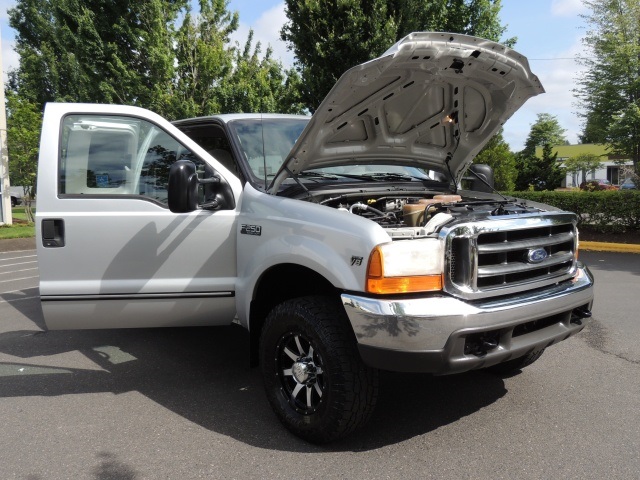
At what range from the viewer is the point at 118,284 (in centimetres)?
374

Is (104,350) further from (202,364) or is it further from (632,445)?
(632,445)

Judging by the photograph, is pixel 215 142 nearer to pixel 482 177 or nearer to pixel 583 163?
pixel 482 177

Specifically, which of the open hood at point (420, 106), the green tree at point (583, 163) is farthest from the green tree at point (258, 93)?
the green tree at point (583, 163)

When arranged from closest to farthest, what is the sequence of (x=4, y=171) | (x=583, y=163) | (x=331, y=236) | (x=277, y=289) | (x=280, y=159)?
(x=331, y=236)
(x=277, y=289)
(x=280, y=159)
(x=4, y=171)
(x=583, y=163)

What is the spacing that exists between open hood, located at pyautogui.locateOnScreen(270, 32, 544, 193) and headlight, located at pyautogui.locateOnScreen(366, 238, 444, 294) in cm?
103

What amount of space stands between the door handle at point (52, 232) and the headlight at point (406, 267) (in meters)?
2.18

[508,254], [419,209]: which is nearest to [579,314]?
[508,254]

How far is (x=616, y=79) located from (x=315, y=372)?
17.0 m

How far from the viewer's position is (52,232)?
12.0 ft

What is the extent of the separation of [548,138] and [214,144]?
204 ft

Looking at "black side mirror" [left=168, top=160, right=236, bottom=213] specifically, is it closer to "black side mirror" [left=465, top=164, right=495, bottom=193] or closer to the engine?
the engine

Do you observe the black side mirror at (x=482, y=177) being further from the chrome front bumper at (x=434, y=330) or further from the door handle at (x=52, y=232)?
the door handle at (x=52, y=232)

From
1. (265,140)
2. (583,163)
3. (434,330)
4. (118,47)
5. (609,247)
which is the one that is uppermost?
(118,47)

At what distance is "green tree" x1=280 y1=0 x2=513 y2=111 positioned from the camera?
39.0 ft
